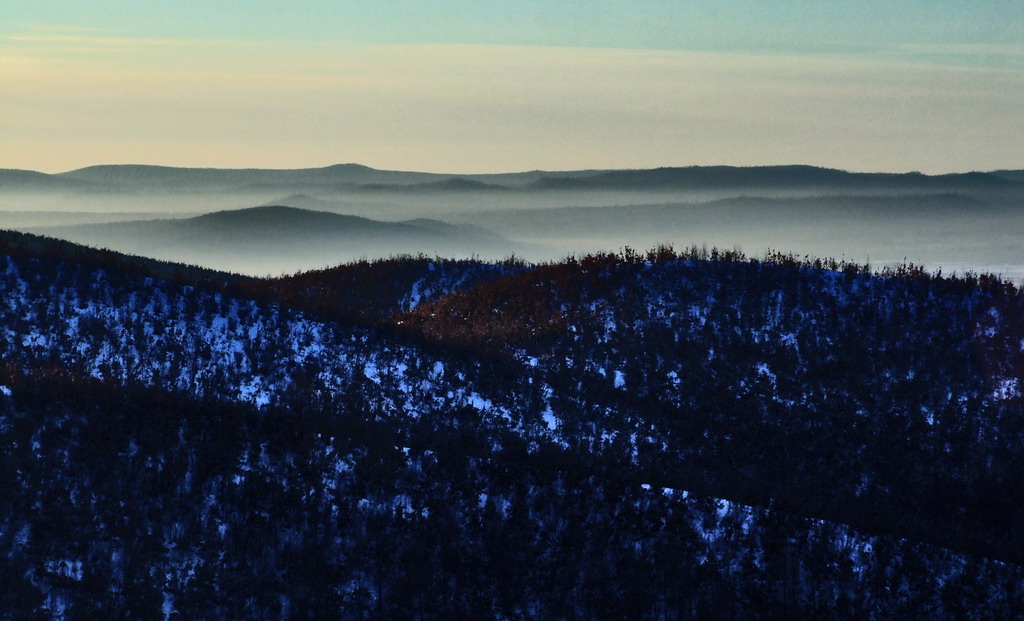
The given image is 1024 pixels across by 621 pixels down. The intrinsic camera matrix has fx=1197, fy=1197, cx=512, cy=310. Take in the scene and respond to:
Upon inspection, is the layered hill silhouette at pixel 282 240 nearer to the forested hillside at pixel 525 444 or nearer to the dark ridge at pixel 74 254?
the dark ridge at pixel 74 254

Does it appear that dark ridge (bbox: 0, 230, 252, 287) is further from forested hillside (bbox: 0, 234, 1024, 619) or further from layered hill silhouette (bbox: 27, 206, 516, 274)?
layered hill silhouette (bbox: 27, 206, 516, 274)

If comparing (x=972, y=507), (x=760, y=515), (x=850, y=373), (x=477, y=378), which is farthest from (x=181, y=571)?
(x=850, y=373)

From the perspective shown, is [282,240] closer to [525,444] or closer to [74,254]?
[74,254]

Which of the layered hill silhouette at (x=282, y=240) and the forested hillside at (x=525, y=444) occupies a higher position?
the forested hillside at (x=525, y=444)

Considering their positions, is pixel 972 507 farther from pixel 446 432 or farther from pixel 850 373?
pixel 446 432

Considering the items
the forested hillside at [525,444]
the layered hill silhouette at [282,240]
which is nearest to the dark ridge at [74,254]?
the forested hillside at [525,444]

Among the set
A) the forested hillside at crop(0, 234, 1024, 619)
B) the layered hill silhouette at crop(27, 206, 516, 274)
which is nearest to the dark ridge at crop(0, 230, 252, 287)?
the forested hillside at crop(0, 234, 1024, 619)

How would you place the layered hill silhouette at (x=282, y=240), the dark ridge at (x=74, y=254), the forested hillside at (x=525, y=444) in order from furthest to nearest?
the layered hill silhouette at (x=282, y=240)
the dark ridge at (x=74, y=254)
the forested hillside at (x=525, y=444)

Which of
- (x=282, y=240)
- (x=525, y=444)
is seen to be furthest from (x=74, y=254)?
(x=282, y=240)
